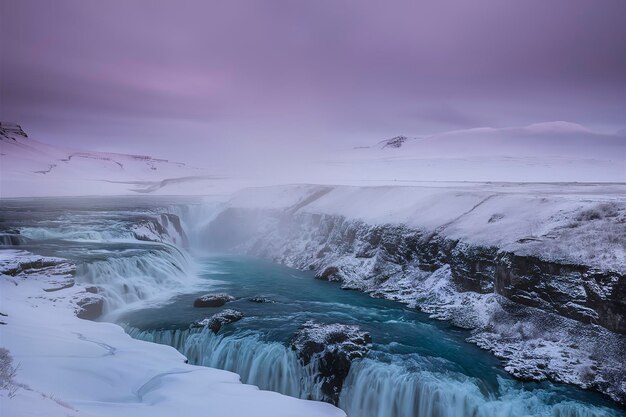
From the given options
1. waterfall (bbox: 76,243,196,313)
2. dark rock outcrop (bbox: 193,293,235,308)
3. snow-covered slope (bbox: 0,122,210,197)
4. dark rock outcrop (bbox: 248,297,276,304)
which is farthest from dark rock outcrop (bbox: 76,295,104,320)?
snow-covered slope (bbox: 0,122,210,197)

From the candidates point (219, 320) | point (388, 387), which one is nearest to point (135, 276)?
point (219, 320)

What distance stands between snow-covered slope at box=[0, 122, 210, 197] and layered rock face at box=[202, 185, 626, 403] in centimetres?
7516

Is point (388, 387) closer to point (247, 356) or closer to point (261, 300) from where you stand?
point (247, 356)

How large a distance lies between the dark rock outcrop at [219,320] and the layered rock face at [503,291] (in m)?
9.63

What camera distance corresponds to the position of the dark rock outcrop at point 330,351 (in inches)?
586

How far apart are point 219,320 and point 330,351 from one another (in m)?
5.99

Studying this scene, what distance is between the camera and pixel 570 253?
59.5 ft

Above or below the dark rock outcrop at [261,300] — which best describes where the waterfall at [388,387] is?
below

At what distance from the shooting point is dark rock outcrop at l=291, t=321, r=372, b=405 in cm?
1488

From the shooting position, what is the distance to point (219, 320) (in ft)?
62.2

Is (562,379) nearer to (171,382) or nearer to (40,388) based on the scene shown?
(171,382)

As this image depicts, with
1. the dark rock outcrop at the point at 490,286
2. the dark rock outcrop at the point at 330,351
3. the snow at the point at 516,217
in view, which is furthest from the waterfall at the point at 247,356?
the snow at the point at 516,217

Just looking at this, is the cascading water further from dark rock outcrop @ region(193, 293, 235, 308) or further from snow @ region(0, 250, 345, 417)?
snow @ region(0, 250, 345, 417)

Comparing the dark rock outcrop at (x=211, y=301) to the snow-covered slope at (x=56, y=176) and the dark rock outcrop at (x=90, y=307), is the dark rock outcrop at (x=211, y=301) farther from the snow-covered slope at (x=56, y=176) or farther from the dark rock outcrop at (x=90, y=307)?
the snow-covered slope at (x=56, y=176)
